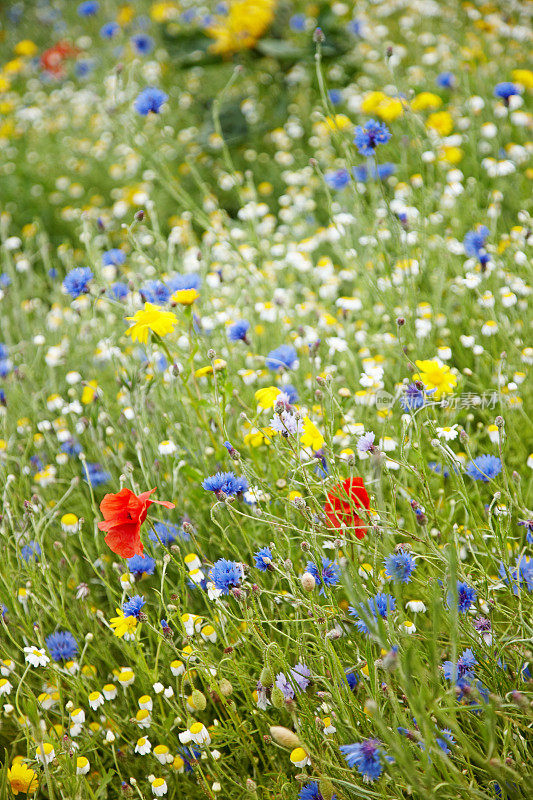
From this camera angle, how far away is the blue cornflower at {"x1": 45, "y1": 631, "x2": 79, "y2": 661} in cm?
136

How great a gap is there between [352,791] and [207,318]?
1.39 metres

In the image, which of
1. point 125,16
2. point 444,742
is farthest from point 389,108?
point 125,16

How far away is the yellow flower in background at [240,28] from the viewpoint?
11.1 feet

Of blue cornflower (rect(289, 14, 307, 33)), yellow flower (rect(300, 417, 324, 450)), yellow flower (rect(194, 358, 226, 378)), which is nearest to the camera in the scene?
yellow flower (rect(300, 417, 324, 450))

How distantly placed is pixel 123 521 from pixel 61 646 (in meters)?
0.38

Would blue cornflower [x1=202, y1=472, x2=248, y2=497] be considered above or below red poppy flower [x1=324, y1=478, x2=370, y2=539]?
above

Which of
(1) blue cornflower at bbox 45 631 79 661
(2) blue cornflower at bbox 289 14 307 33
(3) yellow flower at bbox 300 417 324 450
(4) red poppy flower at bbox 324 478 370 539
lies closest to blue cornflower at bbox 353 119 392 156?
(3) yellow flower at bbox 300 417 324 450

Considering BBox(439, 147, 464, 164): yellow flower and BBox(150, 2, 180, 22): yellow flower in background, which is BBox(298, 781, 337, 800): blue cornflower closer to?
BBox(439, 147, 464, 164): yellow flower

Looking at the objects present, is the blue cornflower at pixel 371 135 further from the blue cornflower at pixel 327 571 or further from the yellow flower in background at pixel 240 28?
the yellow flower in background at pixel 240 28

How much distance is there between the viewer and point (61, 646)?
137 centimetres

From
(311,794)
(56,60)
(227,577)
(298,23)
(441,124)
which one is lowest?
(311,794)

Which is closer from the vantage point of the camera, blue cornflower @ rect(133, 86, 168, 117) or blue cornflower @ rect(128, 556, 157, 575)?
blue cornflower @ rect(128, 556, 157, 575)

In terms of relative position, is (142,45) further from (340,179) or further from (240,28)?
(340,179)

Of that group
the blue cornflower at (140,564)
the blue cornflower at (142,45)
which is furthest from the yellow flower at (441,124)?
the blue cornflower at (142,45)
